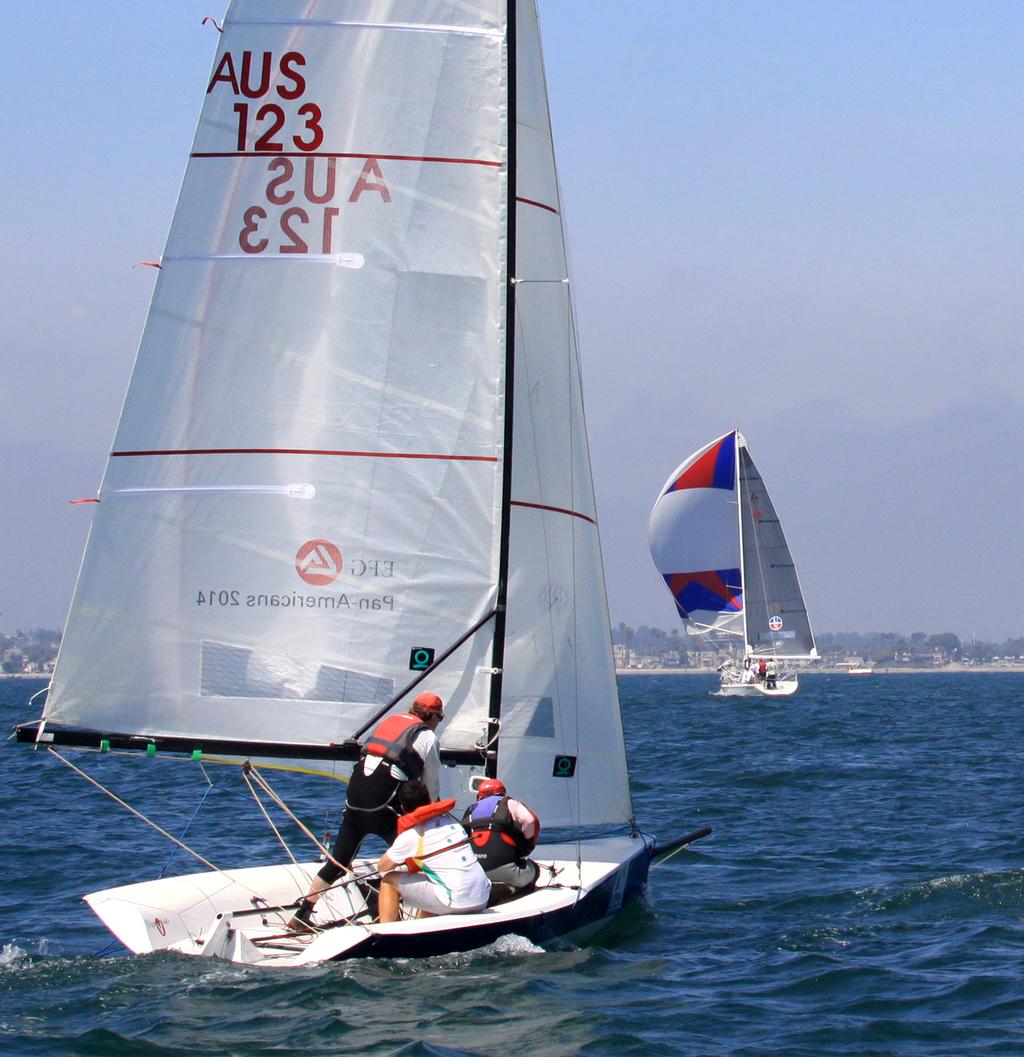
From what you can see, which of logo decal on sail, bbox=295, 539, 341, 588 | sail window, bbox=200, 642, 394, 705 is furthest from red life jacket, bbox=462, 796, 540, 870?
logo decal on sail, bbox=295, 539, 341, 588

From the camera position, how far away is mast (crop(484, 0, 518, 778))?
30.3 ft

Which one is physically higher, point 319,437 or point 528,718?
point 319,437

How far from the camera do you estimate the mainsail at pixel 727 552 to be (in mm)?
50281

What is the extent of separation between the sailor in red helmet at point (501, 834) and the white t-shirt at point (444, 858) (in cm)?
51

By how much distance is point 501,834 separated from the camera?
29.2 ft

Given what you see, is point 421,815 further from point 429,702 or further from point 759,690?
point 759,690

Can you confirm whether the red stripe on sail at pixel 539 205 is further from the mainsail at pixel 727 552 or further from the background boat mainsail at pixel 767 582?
the background boat mainsail at pixel 767 582

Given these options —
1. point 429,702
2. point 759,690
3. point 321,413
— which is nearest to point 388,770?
point 429,702

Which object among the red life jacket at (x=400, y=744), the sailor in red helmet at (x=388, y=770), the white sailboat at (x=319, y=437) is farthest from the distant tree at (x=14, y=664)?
the red life jacket at (x=400, y=744)

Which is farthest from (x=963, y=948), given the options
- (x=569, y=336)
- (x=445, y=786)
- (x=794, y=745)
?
(x=794, y=745)

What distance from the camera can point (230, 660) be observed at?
895 cm

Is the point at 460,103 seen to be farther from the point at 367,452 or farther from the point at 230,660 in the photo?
the point at 230,660

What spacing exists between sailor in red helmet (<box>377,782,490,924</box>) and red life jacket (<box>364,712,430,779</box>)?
10 cm

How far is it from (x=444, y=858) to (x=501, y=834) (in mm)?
677
